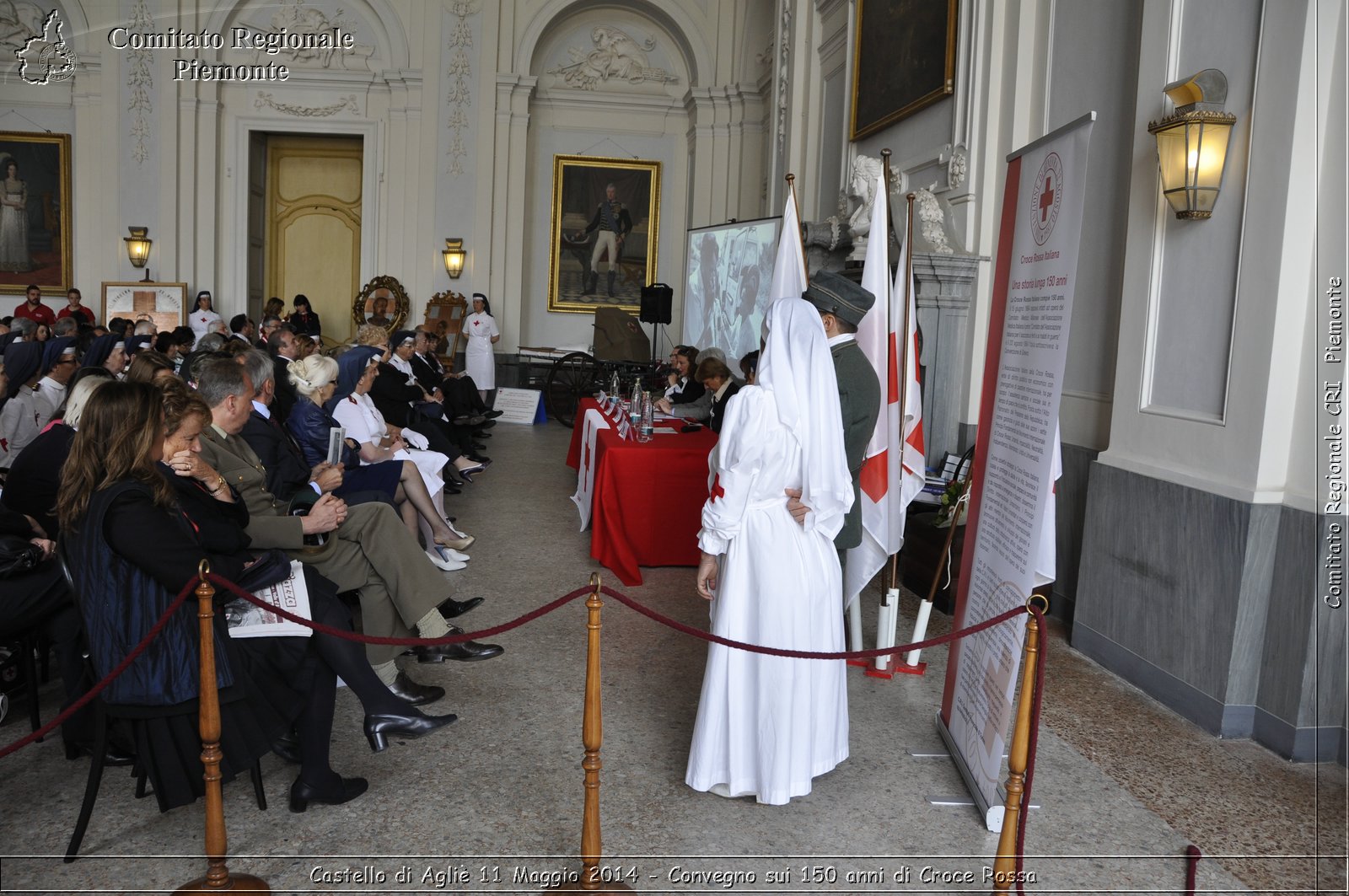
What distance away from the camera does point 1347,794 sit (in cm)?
318

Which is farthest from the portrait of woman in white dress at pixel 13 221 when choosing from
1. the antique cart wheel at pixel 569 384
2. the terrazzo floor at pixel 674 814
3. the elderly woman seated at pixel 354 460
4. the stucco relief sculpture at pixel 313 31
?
the terrazzo floor at pixel 674 814

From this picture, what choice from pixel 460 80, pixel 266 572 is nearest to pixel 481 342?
pixel 460 80

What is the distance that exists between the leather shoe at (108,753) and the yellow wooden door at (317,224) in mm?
13109

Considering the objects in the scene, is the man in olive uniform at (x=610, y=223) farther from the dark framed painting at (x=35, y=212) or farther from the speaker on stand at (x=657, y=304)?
the dark framed painting at (x=35, y=212)

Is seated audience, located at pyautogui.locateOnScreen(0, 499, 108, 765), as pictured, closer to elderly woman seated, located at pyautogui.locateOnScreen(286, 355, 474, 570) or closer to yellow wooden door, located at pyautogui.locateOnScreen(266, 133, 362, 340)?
elderly woman seated, located at pyautogui.locateOnScreen(286, 355, 474, 570)

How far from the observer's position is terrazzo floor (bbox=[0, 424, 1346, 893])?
2760 millimetres

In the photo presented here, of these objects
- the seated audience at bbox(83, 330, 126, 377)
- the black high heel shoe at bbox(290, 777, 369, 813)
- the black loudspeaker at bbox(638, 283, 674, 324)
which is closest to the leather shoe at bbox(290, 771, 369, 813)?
the black high heel shoe at bbox(290, 777, 369, 813)

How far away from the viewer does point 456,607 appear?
4.90m

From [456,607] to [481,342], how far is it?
9.17 m

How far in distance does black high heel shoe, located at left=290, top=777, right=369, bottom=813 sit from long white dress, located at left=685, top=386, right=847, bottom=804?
3.46 ft

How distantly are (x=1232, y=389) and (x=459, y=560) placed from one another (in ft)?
13.4

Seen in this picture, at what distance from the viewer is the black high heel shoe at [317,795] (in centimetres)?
302

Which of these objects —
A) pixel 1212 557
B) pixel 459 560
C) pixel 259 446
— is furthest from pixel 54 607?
pixel 1212 557

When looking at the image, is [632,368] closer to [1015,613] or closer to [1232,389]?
[1232,389]
